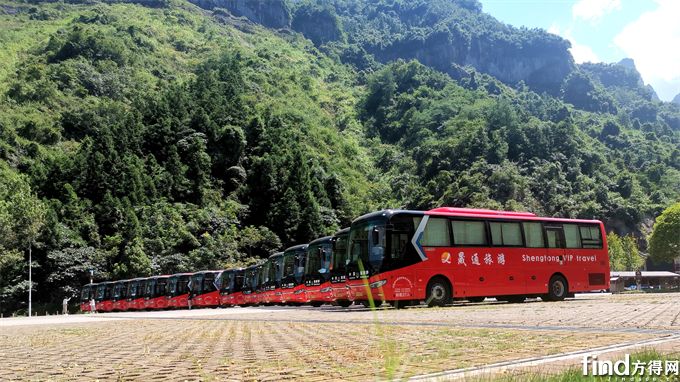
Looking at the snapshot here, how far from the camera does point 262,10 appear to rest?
19662cm

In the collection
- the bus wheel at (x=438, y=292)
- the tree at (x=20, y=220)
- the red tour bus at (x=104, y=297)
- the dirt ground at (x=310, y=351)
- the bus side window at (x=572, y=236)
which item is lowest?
the dirt ground at (x=310, y=351)

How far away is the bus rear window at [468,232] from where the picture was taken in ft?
63.4

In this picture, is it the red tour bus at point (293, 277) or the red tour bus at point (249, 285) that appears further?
the red tour bus at point (249, 285)

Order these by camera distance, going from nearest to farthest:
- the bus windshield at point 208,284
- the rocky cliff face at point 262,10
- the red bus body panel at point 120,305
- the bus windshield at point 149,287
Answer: the bus windshield at point 208,284
the bus windshield at point 149,287
the red bus body panel at point 120,305
the rocky cliff face at point 262,10

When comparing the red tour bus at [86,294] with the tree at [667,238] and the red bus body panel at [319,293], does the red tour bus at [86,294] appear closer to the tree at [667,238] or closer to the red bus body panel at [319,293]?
the red bus body panel at [319,293]

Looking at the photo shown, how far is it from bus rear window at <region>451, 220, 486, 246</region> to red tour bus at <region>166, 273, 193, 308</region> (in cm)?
2495

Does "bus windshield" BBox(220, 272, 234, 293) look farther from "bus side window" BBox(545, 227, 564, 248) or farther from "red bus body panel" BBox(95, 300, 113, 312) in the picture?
"bus side window" BBox(545, 227, 564, 248)

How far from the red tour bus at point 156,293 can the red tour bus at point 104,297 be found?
186 inches

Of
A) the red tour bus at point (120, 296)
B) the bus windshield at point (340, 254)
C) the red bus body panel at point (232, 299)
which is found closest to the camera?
the bus windshield at point (340, 254)

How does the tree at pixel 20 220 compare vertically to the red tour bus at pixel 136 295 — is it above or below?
above

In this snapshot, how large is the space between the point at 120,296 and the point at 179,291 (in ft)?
25.7

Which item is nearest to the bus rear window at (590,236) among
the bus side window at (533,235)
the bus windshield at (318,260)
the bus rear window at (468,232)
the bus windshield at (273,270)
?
the bus side window at (533,235)

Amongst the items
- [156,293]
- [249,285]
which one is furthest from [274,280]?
[156,293]

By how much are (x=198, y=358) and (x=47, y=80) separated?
102153 mm
